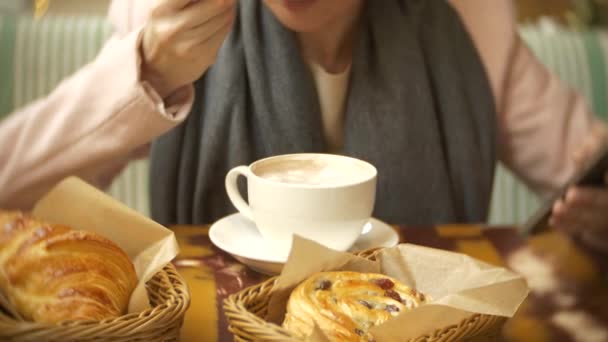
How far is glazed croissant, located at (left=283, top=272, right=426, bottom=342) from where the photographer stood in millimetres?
409

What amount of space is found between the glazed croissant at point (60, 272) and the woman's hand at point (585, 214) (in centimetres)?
41

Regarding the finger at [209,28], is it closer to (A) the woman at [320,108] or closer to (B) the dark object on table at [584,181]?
(A) the woman at [320,108]

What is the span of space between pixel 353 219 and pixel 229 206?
247 mm

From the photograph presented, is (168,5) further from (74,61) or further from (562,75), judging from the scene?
(562,75)

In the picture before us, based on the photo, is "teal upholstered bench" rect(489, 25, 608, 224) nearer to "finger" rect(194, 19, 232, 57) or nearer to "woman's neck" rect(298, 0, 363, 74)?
"woman's neck" rect(298, 0, 363, 74)

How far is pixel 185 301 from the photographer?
1.41ft

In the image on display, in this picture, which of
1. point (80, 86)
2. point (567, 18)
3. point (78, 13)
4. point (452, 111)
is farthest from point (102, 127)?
point (567, 18)

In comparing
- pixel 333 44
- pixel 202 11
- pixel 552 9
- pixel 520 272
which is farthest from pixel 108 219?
pixel 552 9

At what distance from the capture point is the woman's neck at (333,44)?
35.0 inches

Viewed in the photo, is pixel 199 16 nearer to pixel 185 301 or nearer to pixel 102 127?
pixel 102 127

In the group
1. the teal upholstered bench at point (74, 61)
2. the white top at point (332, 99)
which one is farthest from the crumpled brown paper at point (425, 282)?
the teal upholstered bench at point (74, 61)

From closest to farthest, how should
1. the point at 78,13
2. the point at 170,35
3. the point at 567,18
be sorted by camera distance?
the point at 170,35, the point at 78,13, the point at 567,18

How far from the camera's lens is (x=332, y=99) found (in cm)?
→ 89

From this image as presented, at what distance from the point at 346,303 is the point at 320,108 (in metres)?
0.48
